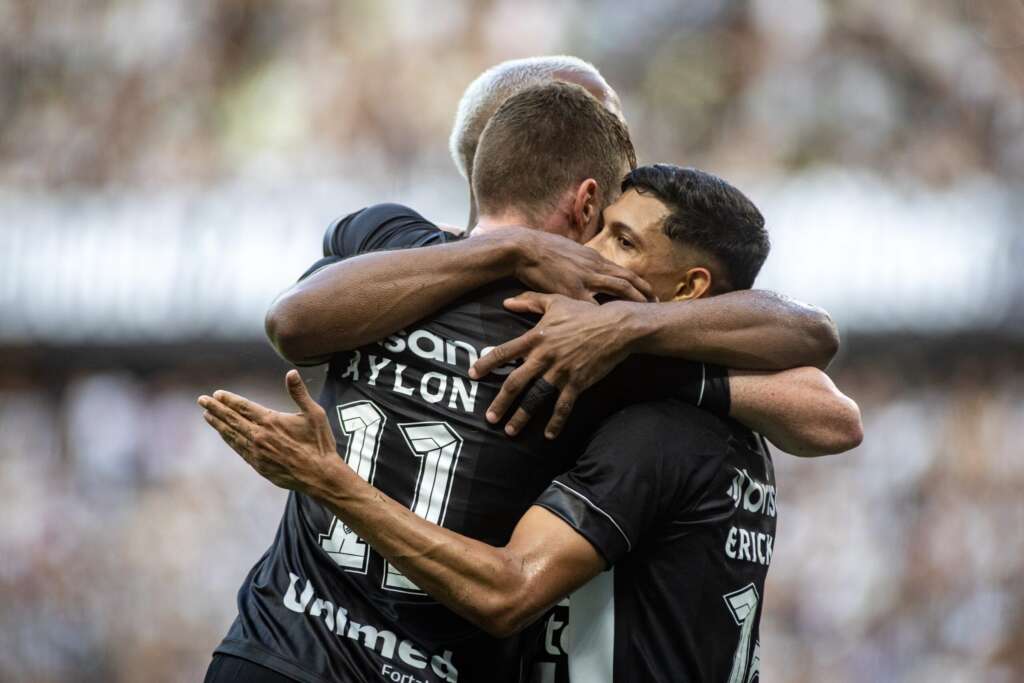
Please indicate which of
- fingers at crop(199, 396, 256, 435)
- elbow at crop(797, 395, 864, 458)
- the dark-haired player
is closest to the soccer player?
the dark-haired player

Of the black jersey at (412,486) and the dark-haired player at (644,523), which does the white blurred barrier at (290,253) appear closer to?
the dark-haired player at (644,523)

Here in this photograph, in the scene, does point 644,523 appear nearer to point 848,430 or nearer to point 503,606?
point 503,606

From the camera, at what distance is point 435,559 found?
247 centimetres

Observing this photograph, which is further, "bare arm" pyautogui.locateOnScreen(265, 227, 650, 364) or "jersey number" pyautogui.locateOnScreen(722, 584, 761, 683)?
"jersey number" pyautogui.locateOnScreen(722, 584, 761, 683)

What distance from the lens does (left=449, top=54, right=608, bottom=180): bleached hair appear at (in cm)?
360

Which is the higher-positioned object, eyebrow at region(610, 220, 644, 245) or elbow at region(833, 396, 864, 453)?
eyebrow at region(610, 220, 644, 245)

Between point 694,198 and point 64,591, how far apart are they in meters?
6.31

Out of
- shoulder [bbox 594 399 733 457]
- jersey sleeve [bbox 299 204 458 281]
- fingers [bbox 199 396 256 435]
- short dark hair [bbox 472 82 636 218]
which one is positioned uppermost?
short dark hair [bbox 472 82 636 218]

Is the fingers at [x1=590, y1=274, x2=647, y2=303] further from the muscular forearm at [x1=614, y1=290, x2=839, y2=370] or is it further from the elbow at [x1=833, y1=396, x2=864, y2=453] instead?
the elbow at [x1=833, y1=396, x2=864, y2=453]

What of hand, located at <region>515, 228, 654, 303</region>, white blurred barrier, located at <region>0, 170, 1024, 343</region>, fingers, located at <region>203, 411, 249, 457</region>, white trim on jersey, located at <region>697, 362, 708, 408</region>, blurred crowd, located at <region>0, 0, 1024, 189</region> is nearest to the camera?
fingers, located at <region>203, 411, 249, 457</region>

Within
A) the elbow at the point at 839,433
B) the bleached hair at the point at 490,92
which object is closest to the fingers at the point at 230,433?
the elbow at the point at 839,433

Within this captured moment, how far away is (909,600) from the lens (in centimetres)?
707

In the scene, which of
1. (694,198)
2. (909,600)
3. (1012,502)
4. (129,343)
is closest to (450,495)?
(694,198)

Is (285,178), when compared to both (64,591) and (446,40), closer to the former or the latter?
(446,40)
